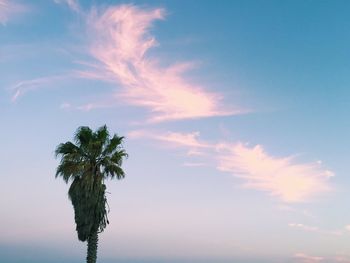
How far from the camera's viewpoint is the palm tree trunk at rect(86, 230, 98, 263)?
62750 mm

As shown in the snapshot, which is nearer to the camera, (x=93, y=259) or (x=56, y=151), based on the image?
(x=93, y=259)

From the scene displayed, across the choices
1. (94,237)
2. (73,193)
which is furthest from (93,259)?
(73,193)

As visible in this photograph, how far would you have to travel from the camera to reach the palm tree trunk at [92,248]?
6275 cm

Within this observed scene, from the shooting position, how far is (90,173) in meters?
65.4

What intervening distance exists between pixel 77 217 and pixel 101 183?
3.83 metres

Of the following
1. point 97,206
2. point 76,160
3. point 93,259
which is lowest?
point 93,259

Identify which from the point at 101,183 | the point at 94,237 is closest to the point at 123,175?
the point at 101,183

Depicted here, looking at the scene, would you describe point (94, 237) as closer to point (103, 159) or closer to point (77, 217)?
point (77, 217)

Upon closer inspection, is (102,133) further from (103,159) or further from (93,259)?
(93,259)

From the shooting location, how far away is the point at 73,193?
6494 centimetres

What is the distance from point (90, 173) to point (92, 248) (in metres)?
6.95

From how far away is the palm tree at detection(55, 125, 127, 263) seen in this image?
209 feet

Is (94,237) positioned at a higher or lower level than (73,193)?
lower

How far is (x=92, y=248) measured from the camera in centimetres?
6325
